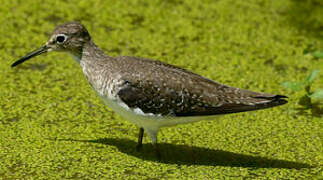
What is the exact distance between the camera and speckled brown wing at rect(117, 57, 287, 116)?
6.05 meters

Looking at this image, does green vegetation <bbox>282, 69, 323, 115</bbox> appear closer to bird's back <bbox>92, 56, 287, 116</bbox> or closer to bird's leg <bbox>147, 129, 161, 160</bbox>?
bird's back <bbox>92, 56, 287, 116</bbox>

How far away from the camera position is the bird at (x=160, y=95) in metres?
6.04

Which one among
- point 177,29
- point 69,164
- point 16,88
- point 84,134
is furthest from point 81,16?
point 69,164

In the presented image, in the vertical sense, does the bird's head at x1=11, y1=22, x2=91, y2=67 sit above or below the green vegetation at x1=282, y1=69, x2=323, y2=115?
above

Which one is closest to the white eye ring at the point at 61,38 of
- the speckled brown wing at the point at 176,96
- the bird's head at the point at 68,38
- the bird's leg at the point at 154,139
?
the bird's head at the point at 68,38

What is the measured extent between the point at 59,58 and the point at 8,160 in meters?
2.63

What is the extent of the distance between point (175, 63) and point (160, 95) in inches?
98.4

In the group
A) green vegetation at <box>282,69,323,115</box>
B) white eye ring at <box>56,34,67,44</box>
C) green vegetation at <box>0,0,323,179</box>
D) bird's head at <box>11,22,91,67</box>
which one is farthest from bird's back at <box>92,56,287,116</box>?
green vegetation at <box>282,69,323,115</box>

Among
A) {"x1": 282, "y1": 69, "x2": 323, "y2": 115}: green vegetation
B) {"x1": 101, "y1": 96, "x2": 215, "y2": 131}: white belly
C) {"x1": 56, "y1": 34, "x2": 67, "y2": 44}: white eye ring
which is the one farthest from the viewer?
{"x1": 282, "y1": 69, "x2": 323, "y2": 115}: green vegetation

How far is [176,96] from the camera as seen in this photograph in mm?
6121

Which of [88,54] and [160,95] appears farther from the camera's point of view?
[88,54]

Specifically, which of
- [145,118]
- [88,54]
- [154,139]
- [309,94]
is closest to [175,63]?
[309,94]

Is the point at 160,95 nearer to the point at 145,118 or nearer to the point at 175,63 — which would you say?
the point at 145,118

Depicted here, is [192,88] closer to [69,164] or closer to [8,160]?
[69,164]
